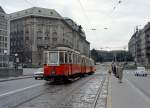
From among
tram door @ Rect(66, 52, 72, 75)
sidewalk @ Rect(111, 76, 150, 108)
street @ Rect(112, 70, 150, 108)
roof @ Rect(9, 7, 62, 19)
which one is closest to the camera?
sidewalk @ Rect(111, 76, 150, 108)

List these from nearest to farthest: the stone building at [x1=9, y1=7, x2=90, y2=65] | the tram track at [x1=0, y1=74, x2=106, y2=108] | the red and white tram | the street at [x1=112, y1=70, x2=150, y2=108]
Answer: the tram track at [x1=0, y1=74, x2=106, y2=108]
the street at [x1=112, y1=70, x2=150, y2=108]
the red and white tram
the stone building at [x1=9, y1=7, x2=90, y2=65]

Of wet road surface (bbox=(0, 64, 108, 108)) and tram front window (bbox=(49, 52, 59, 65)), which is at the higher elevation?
tram front window (bbox=(49, 52, 59, 65))

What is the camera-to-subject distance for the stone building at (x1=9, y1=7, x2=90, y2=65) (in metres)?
112

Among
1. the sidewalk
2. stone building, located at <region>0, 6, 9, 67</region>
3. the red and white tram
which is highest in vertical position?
stone building, located at <region>0, 6, 9, 67</region>

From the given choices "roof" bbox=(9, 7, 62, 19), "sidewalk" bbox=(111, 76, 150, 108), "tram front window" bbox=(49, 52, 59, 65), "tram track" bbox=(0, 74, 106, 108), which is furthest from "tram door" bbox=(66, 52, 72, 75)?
"roof" bbox=(9, 7, 62, 19)

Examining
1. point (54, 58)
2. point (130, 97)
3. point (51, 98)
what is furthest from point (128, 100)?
point (54, 58)

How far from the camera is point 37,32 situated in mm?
118375

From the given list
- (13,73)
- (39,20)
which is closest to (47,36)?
(39,20)

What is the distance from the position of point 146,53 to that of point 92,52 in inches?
1221

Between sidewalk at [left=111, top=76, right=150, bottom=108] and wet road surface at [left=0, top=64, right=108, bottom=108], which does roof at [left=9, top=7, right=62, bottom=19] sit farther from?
sidewalk at [left=111, top=76, right=150, bottom=108]

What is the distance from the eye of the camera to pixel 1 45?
82250 mm

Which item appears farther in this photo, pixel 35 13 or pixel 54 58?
pixel 35 13

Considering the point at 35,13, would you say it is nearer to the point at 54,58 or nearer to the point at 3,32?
the point at 3,32

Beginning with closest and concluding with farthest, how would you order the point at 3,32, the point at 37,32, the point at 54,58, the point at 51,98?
the point at 51,98
the point at 54,58
the point at 3,32
the point at 37,32
